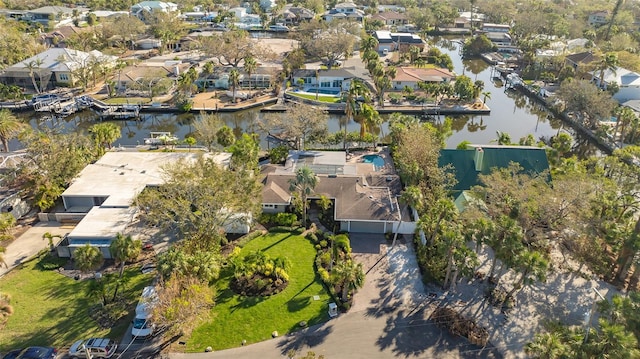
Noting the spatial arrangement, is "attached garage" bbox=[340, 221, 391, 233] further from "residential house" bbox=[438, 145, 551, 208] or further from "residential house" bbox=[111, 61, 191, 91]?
"residential house" bbox=[111, 61, 191, 91]

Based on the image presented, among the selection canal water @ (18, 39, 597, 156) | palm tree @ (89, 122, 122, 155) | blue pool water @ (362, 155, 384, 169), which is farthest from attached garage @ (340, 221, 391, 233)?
palm tree @ (89, 122, 122, 155)

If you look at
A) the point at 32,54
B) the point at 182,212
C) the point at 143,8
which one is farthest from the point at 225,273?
the point at 143,8

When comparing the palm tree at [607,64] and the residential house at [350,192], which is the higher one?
the palm tree at [607,64]

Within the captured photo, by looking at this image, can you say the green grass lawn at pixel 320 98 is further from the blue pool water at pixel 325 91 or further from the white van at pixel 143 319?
the white van at pixel 143 319

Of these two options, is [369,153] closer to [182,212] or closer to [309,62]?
[182,212]

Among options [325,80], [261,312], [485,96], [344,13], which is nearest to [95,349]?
[261,312]

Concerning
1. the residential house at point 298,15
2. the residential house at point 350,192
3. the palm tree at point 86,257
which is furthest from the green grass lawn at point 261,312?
the residential house at point 298,15

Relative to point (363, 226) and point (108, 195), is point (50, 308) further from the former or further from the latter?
point (363, 226)
